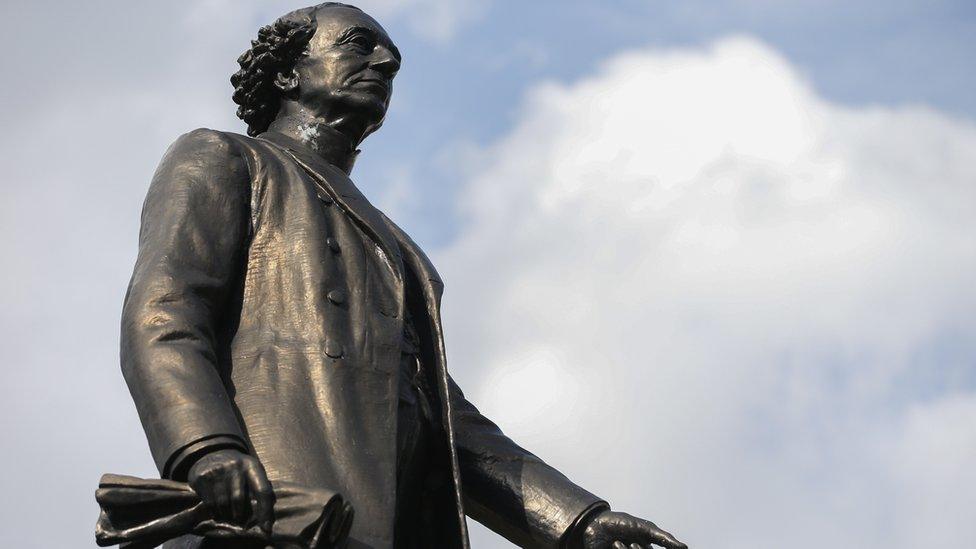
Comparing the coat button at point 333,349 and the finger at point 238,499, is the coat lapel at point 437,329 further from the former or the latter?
the finger at point 238,499

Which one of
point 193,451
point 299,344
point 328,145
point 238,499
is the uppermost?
point 328,145

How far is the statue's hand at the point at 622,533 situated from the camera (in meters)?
8.37

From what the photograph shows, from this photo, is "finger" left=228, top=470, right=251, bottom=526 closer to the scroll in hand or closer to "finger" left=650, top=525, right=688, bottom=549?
the scroll in hand

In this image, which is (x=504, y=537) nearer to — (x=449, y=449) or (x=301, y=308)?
(x=449, y=449)

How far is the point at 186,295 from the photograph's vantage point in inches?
304

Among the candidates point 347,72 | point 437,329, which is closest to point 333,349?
point 437,329

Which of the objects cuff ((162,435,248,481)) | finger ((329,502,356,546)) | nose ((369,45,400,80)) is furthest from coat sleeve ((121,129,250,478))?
nose ((369,45,400,80))

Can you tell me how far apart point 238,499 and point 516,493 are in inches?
71.9

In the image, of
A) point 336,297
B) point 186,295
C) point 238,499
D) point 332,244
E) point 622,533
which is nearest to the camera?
point 238,499

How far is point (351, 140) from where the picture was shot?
9344 millimetres

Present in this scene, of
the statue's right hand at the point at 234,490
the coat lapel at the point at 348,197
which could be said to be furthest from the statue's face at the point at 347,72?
the statue's right hand at the point at 234,490

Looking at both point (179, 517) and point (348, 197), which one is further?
point (348, 197)

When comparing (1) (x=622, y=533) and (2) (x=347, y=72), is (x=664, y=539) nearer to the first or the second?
(1) (x=622, y=533)

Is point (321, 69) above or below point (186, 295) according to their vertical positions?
above
